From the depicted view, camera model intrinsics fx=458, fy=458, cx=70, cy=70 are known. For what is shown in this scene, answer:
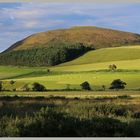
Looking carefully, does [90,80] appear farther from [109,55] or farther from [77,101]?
[77,101]

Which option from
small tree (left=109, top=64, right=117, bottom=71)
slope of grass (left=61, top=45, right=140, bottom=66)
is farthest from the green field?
small tree (left=109, top=64, right=117, bottom=71)

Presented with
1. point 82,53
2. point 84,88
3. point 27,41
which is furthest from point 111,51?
point 84,88

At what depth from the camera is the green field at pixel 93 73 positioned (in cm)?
7262

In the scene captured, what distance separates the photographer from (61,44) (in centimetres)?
13875

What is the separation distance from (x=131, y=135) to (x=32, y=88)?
56.4m

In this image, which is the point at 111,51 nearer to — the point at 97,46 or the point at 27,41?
the point at 97,46

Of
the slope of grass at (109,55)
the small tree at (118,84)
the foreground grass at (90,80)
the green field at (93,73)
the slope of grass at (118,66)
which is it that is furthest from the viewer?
the slope of grass at (109,55)

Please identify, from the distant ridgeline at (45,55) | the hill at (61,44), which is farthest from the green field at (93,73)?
the hill at (61,44)

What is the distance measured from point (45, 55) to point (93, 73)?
39370 mm

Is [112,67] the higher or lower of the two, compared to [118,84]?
higher

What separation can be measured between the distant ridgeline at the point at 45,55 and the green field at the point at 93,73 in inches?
197

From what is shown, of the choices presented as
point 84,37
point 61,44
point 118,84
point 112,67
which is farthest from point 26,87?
point 84,37

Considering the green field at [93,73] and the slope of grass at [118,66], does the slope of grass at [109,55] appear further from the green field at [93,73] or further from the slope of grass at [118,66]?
the slope of grass at [118,66]

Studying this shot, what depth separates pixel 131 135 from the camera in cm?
1025
